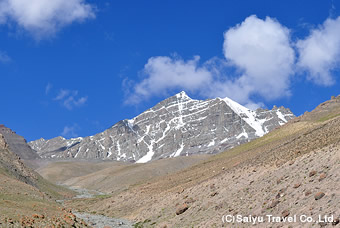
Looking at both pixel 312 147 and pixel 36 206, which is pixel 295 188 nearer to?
pixel 312 147

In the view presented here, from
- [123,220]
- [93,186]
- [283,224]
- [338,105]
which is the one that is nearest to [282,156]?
[283,224]

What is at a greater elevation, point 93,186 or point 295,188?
point 93,186

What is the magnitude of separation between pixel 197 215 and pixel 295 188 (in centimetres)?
1256

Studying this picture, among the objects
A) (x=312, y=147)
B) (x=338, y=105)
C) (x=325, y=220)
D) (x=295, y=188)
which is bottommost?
(x=325, y=220)

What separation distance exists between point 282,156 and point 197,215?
14.4m

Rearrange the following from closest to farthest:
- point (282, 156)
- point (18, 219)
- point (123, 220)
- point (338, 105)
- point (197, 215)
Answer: point (18, 219)
point (197, 215)
point (282, 156)
point (123, 220)
point (338, 105)

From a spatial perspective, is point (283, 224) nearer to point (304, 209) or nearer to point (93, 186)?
point (304, 209)

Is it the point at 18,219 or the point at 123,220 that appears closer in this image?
the point at 18,219

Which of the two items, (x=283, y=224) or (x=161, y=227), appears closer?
(x=283, y=224)

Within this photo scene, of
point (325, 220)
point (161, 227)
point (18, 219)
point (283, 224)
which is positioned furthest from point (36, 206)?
point (325, 220)

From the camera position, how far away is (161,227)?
45.7 meters

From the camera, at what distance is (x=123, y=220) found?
2267 inches

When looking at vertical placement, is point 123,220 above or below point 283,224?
above

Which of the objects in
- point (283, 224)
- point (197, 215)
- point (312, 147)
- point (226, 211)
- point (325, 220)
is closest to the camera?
point (325, 220)
